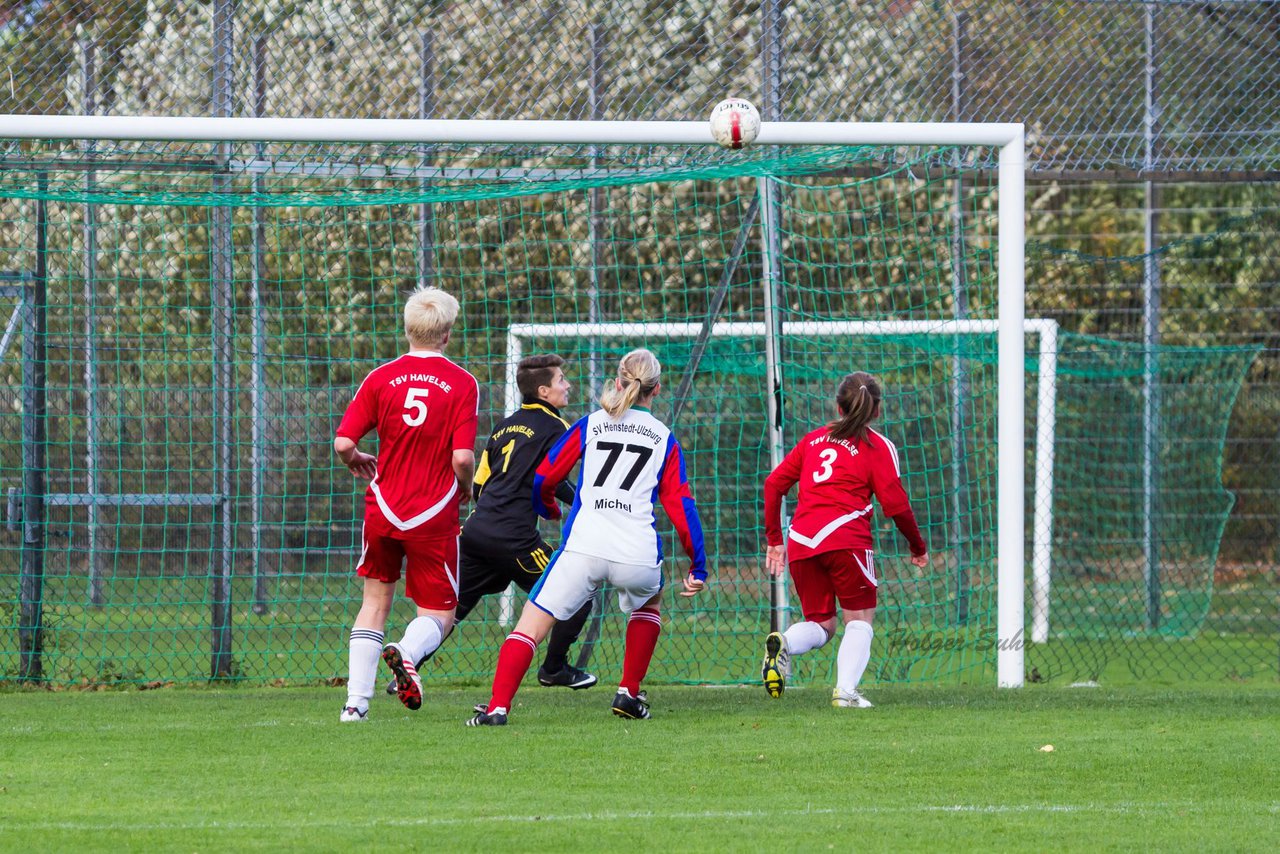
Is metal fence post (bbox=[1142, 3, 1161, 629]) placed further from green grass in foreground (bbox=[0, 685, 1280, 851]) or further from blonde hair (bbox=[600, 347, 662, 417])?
blonde hair (bbox=[600, 347, 662, 417])

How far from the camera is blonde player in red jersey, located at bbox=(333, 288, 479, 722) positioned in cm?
682

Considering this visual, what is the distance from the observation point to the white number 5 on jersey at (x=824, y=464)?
756 centimetres

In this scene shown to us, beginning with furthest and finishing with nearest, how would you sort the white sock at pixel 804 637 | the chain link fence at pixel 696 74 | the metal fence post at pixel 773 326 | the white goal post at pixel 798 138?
1. the chain link fence at pixel 696 74
2. the metal fence post at pixel 773 326
3. the white goal post at pixel 798 138
4. the white sock at pixel 804 637

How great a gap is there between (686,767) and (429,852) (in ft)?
5.26

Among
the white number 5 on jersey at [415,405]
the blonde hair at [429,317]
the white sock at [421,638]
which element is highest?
the blonde hair at [429,317]

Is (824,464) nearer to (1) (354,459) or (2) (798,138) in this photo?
(2) (798,138)

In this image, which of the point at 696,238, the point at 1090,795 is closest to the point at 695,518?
the point at 1090,795

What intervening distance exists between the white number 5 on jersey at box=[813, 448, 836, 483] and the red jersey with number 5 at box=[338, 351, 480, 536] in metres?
1.71

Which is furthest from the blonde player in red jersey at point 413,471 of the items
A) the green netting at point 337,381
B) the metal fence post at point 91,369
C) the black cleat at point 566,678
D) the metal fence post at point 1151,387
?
the metal fence post at point 1151,387

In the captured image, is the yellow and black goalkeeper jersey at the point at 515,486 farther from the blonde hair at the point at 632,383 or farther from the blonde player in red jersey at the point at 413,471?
the blonde hair at the point at 632,383

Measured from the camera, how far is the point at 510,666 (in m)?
6.77

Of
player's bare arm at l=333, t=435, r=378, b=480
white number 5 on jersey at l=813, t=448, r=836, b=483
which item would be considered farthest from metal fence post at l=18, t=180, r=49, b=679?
white number 5 on jersey at l=813, t=448, r=836, b=483

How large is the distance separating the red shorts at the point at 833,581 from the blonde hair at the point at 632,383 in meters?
1.25

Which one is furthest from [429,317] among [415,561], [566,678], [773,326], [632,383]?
[773,326]
